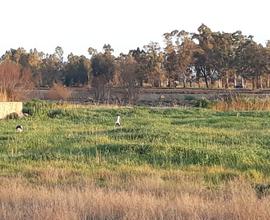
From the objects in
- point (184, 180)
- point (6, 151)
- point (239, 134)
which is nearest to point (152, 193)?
point (184, 180)

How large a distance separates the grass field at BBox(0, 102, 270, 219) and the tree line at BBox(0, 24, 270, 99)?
47454mm

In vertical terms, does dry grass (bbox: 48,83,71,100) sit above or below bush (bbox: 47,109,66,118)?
above

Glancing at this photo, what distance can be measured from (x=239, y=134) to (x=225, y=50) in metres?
52.3

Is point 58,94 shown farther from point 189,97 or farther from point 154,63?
point 154,63

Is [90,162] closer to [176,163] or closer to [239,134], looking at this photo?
[176,163]

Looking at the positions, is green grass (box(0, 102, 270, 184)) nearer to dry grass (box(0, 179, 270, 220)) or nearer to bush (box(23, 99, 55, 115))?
dry grass (box(0, 179, 270, 220))

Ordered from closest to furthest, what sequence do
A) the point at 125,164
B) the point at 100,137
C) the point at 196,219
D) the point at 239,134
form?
1. the point at 196,219
2. the point at 125,164
3. the point at 100,137
4. the point at 239,134

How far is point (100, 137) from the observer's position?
49.6 feet

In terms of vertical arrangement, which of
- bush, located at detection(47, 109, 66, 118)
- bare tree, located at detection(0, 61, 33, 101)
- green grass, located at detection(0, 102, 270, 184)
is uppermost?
bare tree, located at detection(0, 61, 33, 101)

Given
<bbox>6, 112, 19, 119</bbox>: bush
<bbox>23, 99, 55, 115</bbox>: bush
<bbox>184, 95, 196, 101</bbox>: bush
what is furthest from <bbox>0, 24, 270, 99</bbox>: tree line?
<bbox>6, 112, 19, 119</bbox>: bush

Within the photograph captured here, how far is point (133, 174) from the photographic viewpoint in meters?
10.6

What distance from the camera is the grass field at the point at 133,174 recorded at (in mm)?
6754

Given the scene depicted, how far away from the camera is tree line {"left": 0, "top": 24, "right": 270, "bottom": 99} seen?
218 ft

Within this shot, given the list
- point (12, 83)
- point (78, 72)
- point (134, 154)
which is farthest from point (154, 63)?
point (134, 154)
